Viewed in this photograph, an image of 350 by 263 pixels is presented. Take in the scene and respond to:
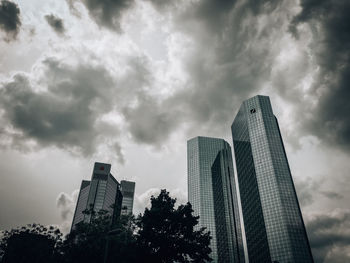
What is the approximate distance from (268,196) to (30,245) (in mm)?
151254

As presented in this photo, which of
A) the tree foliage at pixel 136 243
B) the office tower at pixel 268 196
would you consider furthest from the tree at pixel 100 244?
the office tower at pixel 268 196

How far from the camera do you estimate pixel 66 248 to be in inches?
1492

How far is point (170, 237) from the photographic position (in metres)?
33.4

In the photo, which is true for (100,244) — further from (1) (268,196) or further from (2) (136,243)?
(1) (268,196)

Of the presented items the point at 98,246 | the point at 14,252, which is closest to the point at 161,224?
the point at 98,246

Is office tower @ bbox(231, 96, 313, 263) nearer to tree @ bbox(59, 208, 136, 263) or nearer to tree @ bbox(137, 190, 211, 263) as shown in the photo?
tree @ bbox(137, 190, 211, 263)

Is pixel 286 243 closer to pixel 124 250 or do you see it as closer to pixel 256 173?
pixel 256 173

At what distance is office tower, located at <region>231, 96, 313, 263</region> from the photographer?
146m

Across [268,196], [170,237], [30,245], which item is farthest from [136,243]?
Answer: [268,196]

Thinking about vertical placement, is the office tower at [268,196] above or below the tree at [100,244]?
above

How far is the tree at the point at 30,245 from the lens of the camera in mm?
38000

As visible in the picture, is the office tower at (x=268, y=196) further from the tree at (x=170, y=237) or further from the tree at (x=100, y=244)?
the tree at (x=100, y=244)

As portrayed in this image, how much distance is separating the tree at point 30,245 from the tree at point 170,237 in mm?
15955

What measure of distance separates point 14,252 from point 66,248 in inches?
349
